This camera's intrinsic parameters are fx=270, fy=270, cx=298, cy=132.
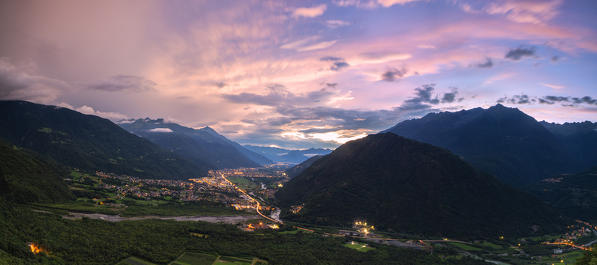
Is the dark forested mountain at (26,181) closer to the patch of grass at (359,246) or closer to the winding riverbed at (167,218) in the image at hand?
the winding riverbed at (167,218)

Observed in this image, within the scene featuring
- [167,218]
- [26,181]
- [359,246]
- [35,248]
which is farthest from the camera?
[167,218]

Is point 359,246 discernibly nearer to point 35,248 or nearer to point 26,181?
point 35,248

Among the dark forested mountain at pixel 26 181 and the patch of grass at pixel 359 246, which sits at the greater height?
the dark forested mountain at pixel 26 181

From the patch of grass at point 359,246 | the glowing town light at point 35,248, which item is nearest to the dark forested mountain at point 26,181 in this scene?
the glowing town light at point 35,248

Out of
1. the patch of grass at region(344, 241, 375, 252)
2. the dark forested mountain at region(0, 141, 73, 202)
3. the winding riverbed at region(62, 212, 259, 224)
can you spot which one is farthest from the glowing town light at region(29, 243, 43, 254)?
the patch of grass at region(344, 241, 375, 252)

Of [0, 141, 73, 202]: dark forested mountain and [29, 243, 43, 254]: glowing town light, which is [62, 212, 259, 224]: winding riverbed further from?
[29, 243, 43, 254]: glowing town light

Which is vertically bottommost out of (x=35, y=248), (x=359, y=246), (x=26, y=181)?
(x=359, y=246)

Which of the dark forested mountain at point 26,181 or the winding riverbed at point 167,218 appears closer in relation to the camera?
the dark forested mountain at point 26,181

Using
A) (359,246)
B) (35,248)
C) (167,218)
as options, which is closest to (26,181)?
(167,218)

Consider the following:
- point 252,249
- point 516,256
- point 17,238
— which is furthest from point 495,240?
point 17,238
